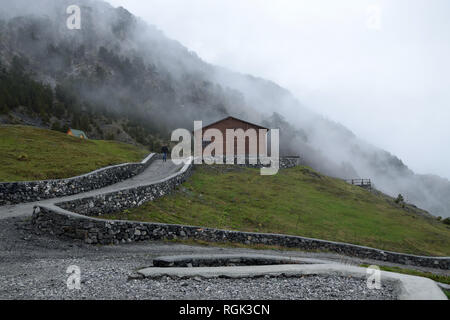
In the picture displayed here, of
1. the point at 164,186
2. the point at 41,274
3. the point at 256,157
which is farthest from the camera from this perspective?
the point at 256,157

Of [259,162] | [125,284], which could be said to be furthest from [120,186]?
[259,162]

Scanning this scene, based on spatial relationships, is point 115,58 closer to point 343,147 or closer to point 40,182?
point 343,147

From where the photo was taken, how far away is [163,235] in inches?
609

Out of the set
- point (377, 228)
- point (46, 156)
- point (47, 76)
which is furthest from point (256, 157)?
point (47, 76)

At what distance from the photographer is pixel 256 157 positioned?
44219 mm

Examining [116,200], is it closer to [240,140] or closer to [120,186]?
[120,186]

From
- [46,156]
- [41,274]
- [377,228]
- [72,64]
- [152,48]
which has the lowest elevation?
[377,228]

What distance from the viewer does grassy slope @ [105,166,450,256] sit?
70.1ft

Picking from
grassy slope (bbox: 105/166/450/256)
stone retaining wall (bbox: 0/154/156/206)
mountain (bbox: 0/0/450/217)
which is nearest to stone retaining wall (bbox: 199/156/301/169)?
grassy slope (bbox: 105/166/450/256)

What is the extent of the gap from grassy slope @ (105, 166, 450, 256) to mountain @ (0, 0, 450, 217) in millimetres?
75078

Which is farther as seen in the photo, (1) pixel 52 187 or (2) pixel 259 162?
(2) pixel 259 162

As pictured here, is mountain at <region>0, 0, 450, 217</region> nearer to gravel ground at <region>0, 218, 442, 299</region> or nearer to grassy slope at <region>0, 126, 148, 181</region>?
grassy slope at <region>0, 126, 148, 181</region>

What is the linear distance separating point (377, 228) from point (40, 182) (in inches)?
1020

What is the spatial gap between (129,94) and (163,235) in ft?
488
